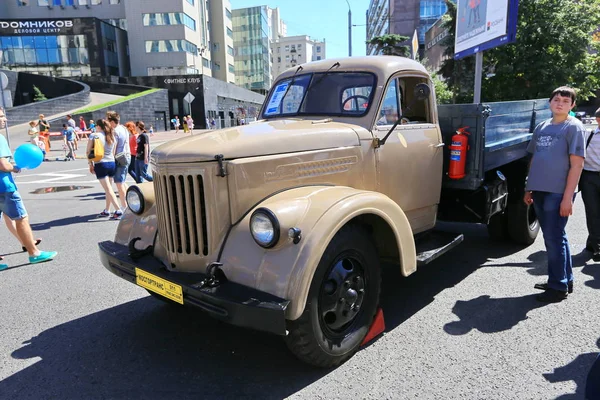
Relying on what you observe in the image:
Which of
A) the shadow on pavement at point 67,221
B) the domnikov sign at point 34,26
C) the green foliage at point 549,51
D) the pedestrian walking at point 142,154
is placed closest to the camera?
the shadow on pavement at point 67,221

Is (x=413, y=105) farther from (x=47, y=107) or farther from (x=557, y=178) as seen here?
(x=47, y=107)

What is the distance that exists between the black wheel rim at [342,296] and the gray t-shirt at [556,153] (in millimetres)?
1892

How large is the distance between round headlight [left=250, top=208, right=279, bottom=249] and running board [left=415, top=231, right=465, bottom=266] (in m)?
1.47

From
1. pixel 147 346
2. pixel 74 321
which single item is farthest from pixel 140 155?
pixel 147 346

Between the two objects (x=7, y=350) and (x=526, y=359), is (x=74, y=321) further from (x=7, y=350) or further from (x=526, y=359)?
(x=526, y=359)

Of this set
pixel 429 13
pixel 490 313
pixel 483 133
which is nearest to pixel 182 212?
pixel 490 313

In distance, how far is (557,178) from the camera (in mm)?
3654

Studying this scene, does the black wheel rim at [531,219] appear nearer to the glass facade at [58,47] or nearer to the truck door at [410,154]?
the truck door at [410,154]

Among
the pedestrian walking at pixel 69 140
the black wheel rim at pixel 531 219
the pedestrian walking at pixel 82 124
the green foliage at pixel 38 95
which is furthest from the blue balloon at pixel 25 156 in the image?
the green foliage at pixel 38 95

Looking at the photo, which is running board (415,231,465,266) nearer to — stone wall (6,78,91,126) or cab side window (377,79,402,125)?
cab side window (377,79,402,125)

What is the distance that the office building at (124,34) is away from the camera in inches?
1801

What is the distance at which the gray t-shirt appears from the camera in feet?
11.7

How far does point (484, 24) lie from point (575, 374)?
9620 mm

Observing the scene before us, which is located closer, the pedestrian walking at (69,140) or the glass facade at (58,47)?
the pedestrian walking at (69,140)
